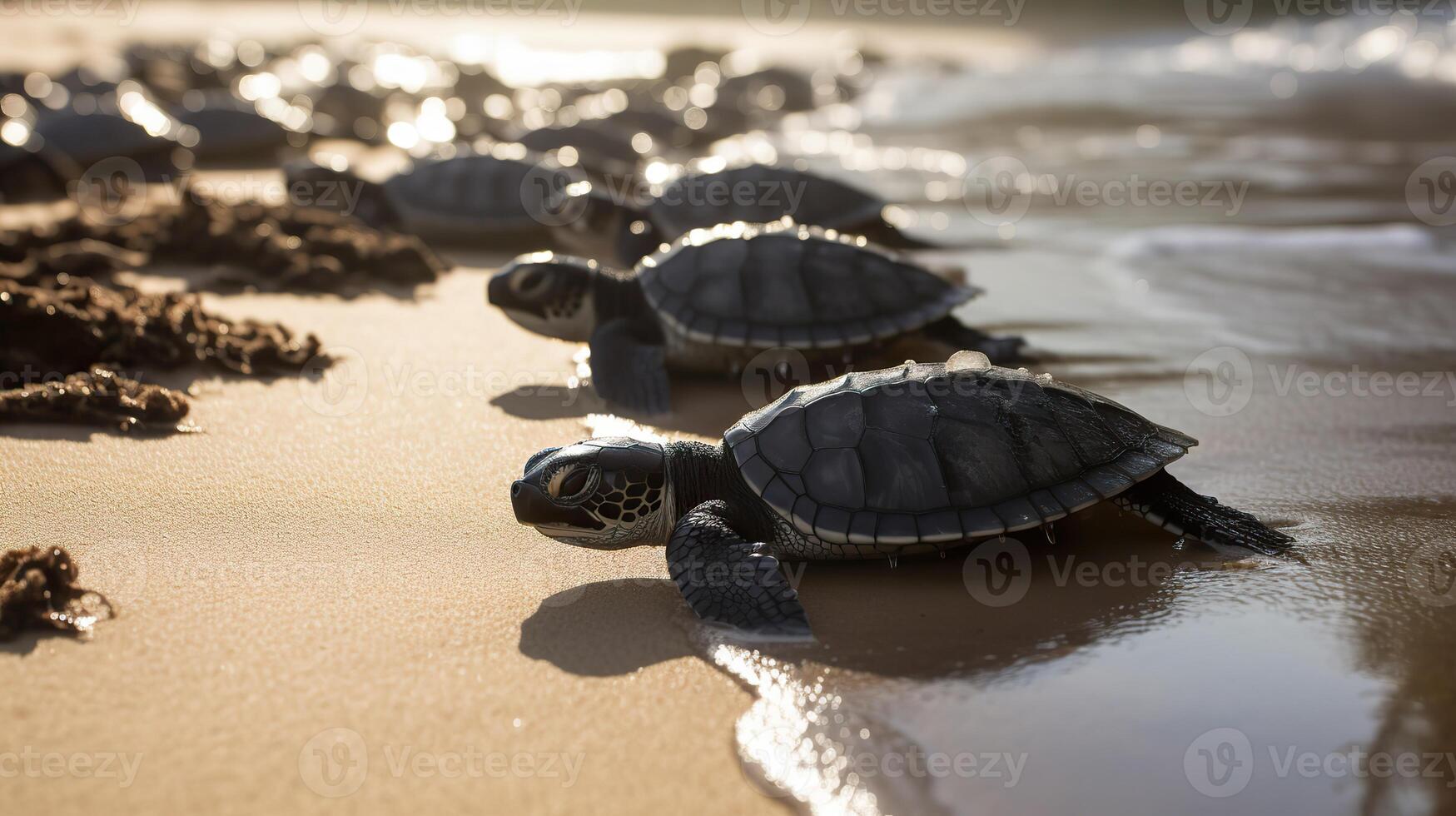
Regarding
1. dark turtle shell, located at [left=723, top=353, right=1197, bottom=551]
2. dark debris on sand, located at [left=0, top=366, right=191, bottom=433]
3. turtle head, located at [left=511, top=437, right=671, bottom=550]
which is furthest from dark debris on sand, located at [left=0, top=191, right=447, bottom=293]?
dark turtle shell, located at [left=723, top=353, right=1197, bottom=551]

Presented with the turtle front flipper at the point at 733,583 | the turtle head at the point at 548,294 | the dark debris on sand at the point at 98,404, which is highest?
the turtle head at the point at 548,294

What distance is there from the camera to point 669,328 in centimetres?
574

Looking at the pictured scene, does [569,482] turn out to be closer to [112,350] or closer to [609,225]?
[112,350]

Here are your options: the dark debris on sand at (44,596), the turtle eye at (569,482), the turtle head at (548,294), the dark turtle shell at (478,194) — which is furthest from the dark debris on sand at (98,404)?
the dark turtle shell at (478,194)

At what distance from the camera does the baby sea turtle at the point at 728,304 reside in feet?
18.0

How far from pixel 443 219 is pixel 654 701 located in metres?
7.07

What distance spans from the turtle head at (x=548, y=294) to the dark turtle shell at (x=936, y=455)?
254 centimetres

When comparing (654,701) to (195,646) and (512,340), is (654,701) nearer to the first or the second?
(195,646)

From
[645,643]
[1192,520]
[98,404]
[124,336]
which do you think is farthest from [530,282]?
[1192,520]

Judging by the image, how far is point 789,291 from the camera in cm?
554

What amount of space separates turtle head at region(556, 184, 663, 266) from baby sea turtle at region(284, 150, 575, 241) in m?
0.52

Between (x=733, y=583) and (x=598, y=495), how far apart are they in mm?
545

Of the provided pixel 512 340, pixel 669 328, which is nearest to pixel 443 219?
pixel 512 340

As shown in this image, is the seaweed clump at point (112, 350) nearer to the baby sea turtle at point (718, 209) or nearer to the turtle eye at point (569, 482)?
the turtle eye at point (569, 482)
